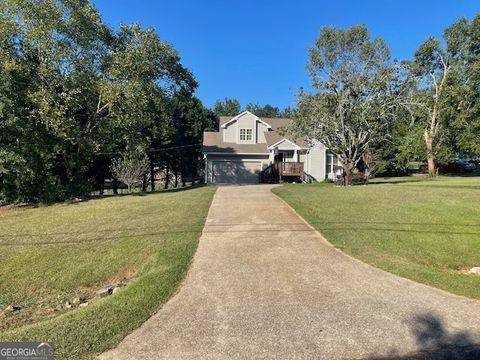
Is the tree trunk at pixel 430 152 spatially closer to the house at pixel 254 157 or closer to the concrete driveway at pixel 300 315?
the house at pixel 254 157

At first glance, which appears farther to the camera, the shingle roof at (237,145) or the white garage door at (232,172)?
the white garage door at (232,172)

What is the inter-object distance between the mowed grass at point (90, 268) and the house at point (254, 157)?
673 inches

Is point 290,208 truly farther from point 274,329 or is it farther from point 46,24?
point 46,24

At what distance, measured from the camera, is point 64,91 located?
18422 mm

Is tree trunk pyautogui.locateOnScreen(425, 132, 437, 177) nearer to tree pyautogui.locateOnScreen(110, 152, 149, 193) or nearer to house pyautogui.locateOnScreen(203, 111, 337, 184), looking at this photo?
house pyautogui.locateOnScreen(203, 111, 337, 184)

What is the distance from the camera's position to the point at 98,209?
15.0 metres

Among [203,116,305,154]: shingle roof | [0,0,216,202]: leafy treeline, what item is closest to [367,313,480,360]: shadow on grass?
[0,0,216,202]: leafy treeline

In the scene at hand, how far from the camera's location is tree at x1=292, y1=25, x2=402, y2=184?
21.8 metres

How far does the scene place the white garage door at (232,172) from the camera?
31672 mm

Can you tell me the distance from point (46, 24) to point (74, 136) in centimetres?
508

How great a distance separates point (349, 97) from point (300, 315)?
753 inches

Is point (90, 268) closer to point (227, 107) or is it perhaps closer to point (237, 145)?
point (237, 145)
